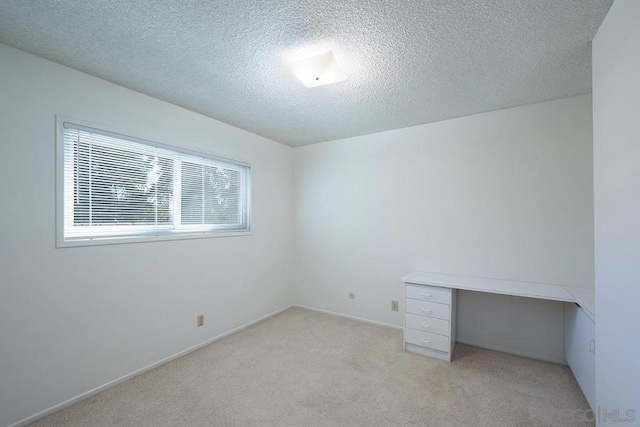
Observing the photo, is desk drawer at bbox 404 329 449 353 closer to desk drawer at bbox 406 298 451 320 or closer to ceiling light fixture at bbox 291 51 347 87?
desk drawer at bbox 406 298 451 320

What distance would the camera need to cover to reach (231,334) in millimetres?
3182

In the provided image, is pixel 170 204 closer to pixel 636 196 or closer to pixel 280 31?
pixel 280 31

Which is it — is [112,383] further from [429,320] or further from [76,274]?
[429,320]

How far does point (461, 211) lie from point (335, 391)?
222cm

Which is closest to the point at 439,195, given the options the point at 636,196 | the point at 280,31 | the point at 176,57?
the point at 636,196

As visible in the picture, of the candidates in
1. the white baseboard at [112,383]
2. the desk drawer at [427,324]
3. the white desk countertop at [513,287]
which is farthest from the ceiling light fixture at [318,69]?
the white baseboard at [112,383]

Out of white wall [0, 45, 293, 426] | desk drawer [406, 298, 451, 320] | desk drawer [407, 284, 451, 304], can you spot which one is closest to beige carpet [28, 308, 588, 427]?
white wall [0, 45, 293, 426]

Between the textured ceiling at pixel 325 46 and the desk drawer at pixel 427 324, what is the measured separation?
2.14m

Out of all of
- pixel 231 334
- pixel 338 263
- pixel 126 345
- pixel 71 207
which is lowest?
pixel 231 334

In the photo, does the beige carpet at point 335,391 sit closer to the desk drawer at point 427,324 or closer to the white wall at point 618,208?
the desk drawer at point 427,324

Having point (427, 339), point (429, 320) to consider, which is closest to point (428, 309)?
point (429, 320)

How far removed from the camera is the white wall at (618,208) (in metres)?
1.20

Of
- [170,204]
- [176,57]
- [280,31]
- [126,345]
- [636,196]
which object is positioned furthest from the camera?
[170,204]

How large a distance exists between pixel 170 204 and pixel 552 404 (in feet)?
11.9
